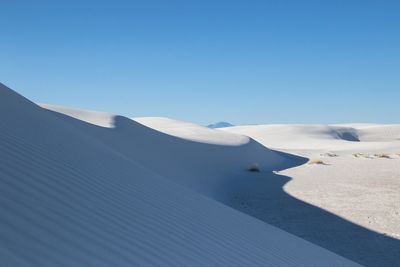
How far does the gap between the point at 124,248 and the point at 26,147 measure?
225 centimetres

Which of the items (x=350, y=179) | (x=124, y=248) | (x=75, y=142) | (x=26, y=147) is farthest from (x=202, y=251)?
(x=350, y=179)

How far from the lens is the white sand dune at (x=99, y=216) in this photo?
3318 mm

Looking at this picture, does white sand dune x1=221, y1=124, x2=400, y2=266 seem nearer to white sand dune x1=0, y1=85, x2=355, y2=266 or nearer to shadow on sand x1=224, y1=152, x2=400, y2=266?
shadow on sand x1=224, y1=152, x2=400, y2=266

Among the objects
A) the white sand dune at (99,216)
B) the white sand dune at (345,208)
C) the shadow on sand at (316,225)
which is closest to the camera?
the white sand dune at (99,216)

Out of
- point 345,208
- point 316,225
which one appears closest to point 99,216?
point 316,225

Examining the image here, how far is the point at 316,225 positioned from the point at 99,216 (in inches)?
263

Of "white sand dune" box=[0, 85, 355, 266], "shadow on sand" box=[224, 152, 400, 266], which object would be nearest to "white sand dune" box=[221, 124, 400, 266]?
"shadow on sand" box=[224, 152, 400, 266]

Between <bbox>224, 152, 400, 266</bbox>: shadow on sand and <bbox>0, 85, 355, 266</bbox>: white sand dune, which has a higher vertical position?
<bbox>0, 85, 355, 266</bbox>: white sand dune

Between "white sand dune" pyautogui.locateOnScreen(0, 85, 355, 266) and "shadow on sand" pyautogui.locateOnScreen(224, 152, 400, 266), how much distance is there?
161 cm

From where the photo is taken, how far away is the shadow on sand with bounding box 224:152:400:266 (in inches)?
299

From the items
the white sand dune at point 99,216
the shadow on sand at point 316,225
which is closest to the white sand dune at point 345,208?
the shadow on sand at point 316,225

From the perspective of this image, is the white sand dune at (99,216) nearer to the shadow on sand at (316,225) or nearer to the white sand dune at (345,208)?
the shadow on sand at (316,225)

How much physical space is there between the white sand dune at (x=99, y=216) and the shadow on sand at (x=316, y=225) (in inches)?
63.6

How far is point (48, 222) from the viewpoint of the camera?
11.6 feet
